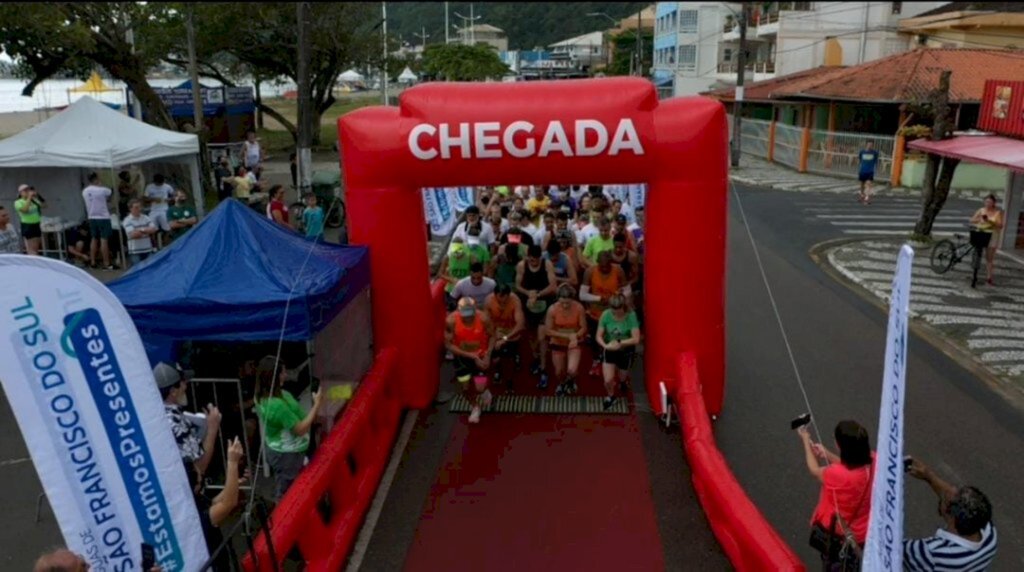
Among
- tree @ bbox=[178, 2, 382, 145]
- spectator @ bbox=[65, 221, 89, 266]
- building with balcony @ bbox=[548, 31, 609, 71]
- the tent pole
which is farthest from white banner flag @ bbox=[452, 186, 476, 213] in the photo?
building with balcony @ bbox=[548, 31, 609, 71]

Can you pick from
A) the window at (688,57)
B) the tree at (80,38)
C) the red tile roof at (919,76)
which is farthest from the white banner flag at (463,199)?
the window at (688,57)

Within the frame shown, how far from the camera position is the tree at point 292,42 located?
3169 centimetres

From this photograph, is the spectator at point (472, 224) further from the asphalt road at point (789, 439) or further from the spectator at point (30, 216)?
the spectator at point (30, 216)

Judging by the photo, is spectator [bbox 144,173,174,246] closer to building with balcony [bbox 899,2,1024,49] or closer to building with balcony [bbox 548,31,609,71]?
building with balcony [bbox 899,2,1024,49]

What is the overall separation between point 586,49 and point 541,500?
4109 inches

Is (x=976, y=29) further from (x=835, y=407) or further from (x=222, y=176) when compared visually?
(x=835, y=407)

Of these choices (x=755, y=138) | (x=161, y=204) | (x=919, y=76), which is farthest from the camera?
(x=755, y=138)

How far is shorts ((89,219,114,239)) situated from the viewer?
15.4m

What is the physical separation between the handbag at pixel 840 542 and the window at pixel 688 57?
198ft

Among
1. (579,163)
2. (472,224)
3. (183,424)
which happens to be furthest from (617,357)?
(183,424)

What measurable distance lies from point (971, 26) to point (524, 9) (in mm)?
66967

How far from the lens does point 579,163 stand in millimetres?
7867

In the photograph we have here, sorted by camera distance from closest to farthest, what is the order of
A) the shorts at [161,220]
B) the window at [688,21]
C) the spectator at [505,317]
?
1. the spectator at [505,317]
2. the shorts at [161,220]
3. the window at [688,21]

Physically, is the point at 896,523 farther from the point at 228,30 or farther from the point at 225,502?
the point at 228,30
